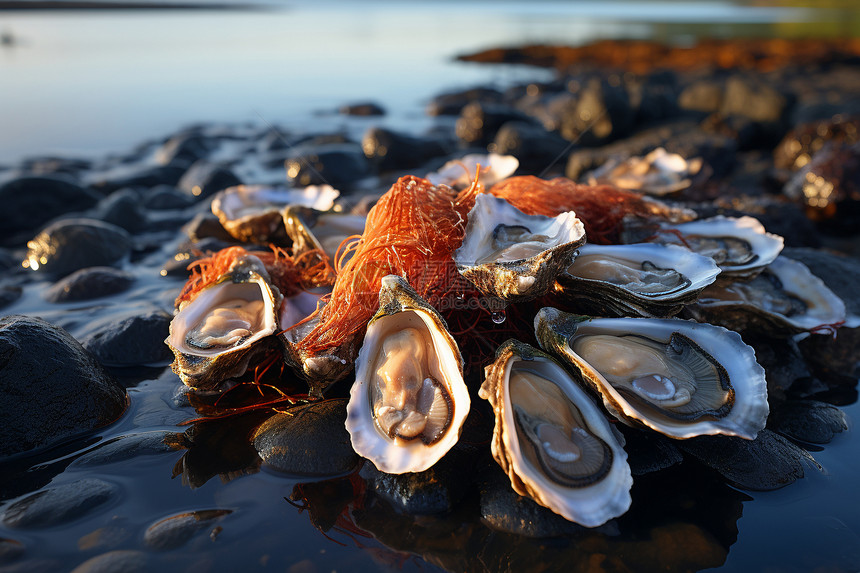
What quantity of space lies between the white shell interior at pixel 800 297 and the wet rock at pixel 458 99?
1219 centimetres

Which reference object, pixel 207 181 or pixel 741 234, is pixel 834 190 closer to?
pixel 741 234

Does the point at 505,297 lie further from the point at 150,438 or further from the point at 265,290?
the point at 150,438

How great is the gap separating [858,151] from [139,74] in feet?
70.2

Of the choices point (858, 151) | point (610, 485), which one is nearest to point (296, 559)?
point (610, 485)

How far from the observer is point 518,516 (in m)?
2.48

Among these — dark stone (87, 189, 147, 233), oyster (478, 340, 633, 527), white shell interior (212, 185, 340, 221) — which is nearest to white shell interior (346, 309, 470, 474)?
oyster (478, 340, 633, 527)

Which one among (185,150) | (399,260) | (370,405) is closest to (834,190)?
(399,260)

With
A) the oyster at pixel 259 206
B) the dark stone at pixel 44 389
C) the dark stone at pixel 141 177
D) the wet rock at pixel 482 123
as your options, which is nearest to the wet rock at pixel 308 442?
the dark stone at pixel 44 389

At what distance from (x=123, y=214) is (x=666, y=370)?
6312 millimetres

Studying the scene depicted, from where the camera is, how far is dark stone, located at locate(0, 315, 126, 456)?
2922mm

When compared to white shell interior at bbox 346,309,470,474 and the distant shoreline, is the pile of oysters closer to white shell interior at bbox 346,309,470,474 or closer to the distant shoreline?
white shell interior at bbox 346,309,470,474

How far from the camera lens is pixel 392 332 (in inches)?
122

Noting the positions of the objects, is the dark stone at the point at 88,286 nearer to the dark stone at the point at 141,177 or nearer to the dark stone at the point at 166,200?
the dark stone at the point at 166,200

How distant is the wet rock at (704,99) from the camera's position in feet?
42.1
